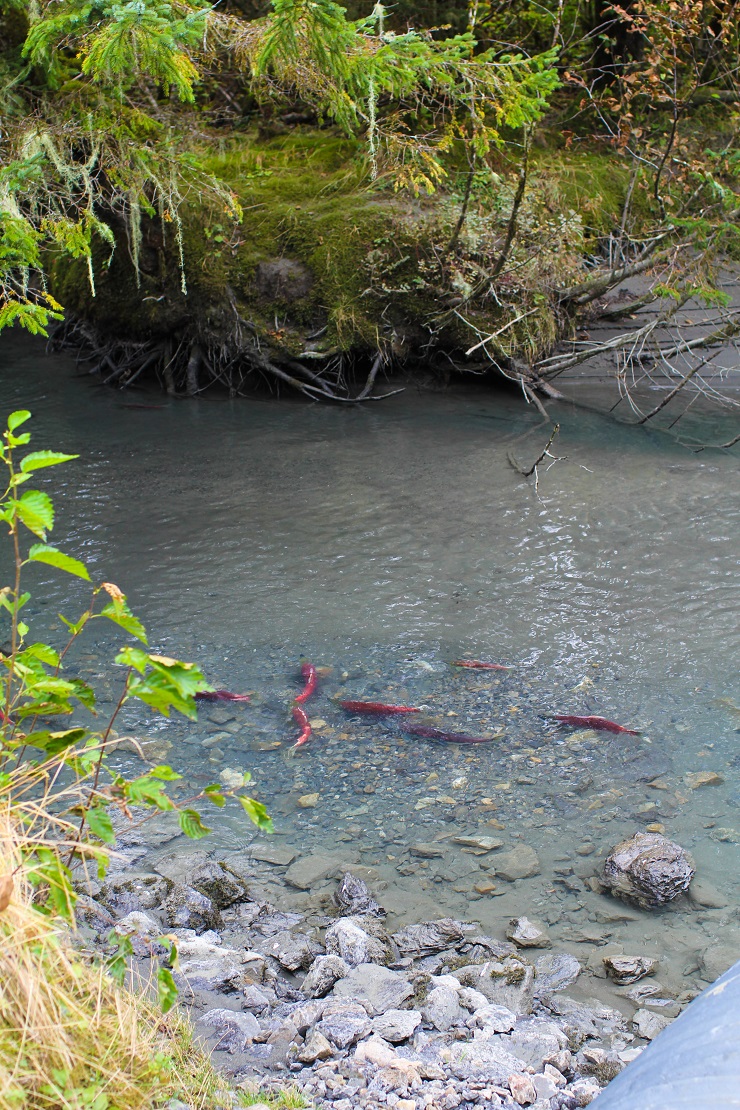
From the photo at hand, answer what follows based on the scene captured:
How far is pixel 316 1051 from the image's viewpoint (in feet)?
8.94

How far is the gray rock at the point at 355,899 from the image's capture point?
376cm

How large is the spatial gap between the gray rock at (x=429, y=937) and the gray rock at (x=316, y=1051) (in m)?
0.81

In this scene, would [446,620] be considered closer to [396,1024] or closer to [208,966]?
[208,966]

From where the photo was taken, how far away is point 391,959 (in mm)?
3453

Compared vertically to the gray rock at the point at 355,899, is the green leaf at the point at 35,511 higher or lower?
higher


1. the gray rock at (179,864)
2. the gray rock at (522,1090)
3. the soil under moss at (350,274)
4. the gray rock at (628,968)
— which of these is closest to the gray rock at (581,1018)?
the gray rock at (628,968)

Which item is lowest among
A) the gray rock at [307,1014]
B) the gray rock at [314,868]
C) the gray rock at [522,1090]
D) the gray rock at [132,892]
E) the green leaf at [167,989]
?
the gray rock at [314,868]

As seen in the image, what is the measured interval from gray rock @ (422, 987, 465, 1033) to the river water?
65cm

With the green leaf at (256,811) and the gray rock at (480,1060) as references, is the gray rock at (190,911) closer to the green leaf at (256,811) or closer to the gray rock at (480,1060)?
the gray rock at (480,1060)

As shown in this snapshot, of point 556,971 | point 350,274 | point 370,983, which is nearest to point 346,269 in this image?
point 350,274

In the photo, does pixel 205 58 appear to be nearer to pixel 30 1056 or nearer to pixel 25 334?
pixel 25 334

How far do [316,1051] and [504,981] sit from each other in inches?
34.4

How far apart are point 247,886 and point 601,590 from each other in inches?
150

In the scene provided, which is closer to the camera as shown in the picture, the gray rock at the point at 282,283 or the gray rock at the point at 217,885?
the gray rock at the point at 217,885
